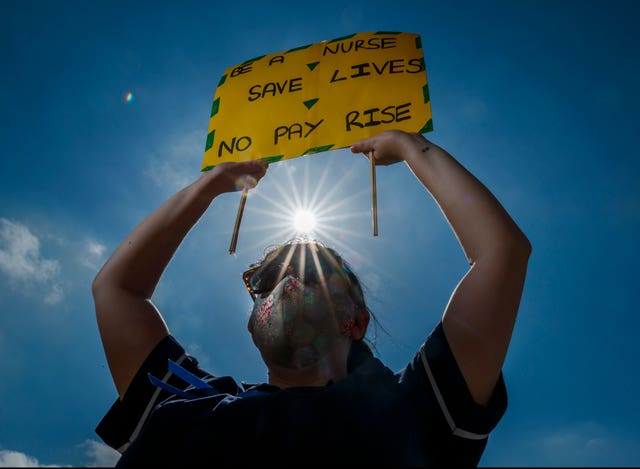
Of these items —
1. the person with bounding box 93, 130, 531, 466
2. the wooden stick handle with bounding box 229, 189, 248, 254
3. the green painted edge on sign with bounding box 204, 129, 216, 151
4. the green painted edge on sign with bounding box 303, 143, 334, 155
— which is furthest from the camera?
the green painted edge on sign with bounding box 204, 129, 216, 151

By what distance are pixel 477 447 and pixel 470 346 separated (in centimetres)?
37

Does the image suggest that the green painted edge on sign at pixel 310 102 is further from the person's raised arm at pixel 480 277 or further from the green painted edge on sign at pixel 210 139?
the person's raised arm at pixel 480 277

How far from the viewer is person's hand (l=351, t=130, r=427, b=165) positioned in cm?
214

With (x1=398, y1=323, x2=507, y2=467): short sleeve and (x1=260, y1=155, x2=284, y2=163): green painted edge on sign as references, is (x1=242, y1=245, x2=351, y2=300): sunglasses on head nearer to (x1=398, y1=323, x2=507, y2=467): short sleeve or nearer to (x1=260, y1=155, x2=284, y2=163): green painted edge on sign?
(x1=398, y1=323, x2=507, y2=467): short sleeve

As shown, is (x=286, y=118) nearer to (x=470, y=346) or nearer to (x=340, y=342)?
(x=340, y=342)

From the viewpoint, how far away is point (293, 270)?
6.51 feet

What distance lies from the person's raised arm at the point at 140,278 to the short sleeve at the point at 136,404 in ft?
0.14

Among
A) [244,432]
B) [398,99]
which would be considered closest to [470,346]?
[244,432]

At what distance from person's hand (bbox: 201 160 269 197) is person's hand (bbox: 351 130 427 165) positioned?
0.66 m

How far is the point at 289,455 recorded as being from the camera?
4.18 feet

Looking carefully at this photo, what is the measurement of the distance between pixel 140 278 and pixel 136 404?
0.60 m

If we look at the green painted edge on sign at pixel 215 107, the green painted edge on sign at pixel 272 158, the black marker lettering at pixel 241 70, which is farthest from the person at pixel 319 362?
the black marker lettering at pixel 241 70

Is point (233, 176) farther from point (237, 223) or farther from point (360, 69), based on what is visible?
point (360, 69)

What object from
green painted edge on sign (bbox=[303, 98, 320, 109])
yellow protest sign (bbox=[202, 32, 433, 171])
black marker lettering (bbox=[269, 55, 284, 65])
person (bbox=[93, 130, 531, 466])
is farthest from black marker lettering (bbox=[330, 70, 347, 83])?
person (bbox=[93, 130, 531, 466])
